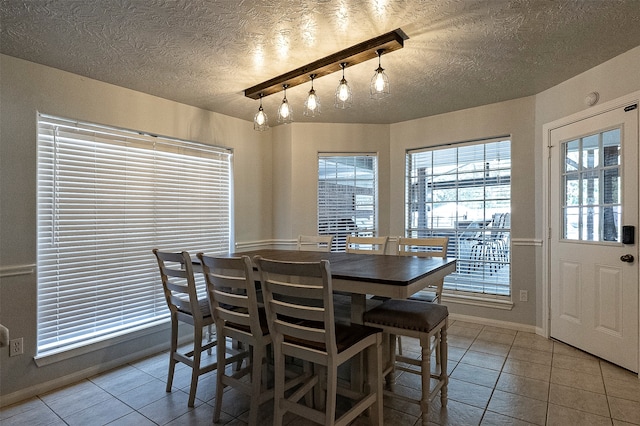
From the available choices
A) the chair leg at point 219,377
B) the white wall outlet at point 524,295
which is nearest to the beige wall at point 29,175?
the chair leg at point 219,377

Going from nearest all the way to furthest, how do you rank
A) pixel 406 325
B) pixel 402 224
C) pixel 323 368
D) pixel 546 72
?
pixel 406 325 → pixel 323 368 → pixel 546 72 → pixel 402 224

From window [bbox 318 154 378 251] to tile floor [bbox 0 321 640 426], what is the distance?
1.93 metres

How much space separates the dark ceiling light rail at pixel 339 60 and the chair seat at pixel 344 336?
1.75m

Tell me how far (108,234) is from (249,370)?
1720 mm

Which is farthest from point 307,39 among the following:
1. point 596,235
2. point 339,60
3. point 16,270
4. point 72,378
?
point 72,378

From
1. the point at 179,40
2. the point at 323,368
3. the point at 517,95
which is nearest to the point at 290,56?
the point at 179,40

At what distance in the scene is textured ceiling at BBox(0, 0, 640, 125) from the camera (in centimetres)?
194

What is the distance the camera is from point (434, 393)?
1.99m

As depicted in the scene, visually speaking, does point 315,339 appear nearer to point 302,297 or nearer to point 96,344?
point 302,297

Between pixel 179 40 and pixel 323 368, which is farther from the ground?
pixel 179 40

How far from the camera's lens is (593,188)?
2.92 m

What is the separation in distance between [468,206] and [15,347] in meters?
4.24

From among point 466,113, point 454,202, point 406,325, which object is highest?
point 466,113

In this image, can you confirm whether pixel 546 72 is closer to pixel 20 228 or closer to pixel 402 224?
pixel 402 224
